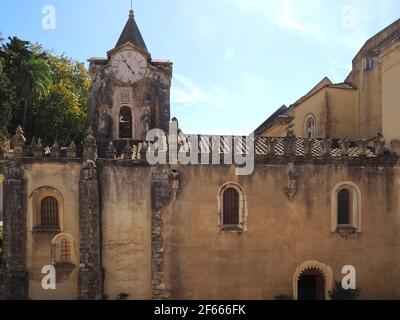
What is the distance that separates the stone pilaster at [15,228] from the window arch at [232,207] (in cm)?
913

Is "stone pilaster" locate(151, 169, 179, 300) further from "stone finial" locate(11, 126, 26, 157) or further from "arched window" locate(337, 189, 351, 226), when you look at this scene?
"arched window" locate(337, 189, 351, 226)

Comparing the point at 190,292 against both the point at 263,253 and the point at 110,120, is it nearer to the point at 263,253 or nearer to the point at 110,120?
the point at 263,253

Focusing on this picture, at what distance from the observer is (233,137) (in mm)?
22609

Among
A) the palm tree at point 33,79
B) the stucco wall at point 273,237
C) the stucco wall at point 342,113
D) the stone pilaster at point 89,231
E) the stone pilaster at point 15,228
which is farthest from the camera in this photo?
the palm tree at point 33,79

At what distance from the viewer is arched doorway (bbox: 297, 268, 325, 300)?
2061 cm

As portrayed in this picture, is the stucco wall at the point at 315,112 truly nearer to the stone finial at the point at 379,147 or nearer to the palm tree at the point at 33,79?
the stone finial at the point at 379,147

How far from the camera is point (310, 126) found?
28.9 metres

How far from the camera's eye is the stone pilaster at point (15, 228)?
736 inches

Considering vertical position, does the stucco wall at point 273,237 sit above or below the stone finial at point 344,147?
below

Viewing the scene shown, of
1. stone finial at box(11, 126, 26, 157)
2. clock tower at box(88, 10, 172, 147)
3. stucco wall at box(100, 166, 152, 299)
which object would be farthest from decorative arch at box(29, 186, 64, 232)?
clock tower at box(88, 10, 172, 147)

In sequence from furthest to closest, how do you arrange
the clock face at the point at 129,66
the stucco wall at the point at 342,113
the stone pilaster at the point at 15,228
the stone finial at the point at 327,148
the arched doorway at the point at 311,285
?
the stucco wall at the point at 342,113 → the clock face at the point at 129,66 → the arched doorway at the point at 311,285 → the stone finial at the point at 327,148 → the stone pilaster at the point at 15,228

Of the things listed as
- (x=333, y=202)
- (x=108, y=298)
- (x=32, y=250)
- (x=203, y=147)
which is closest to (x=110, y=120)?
(x=203, y=147)

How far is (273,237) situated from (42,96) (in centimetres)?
2787

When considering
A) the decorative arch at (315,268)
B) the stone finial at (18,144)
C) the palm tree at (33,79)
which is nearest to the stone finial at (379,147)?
the decorative arch at (315,268)
